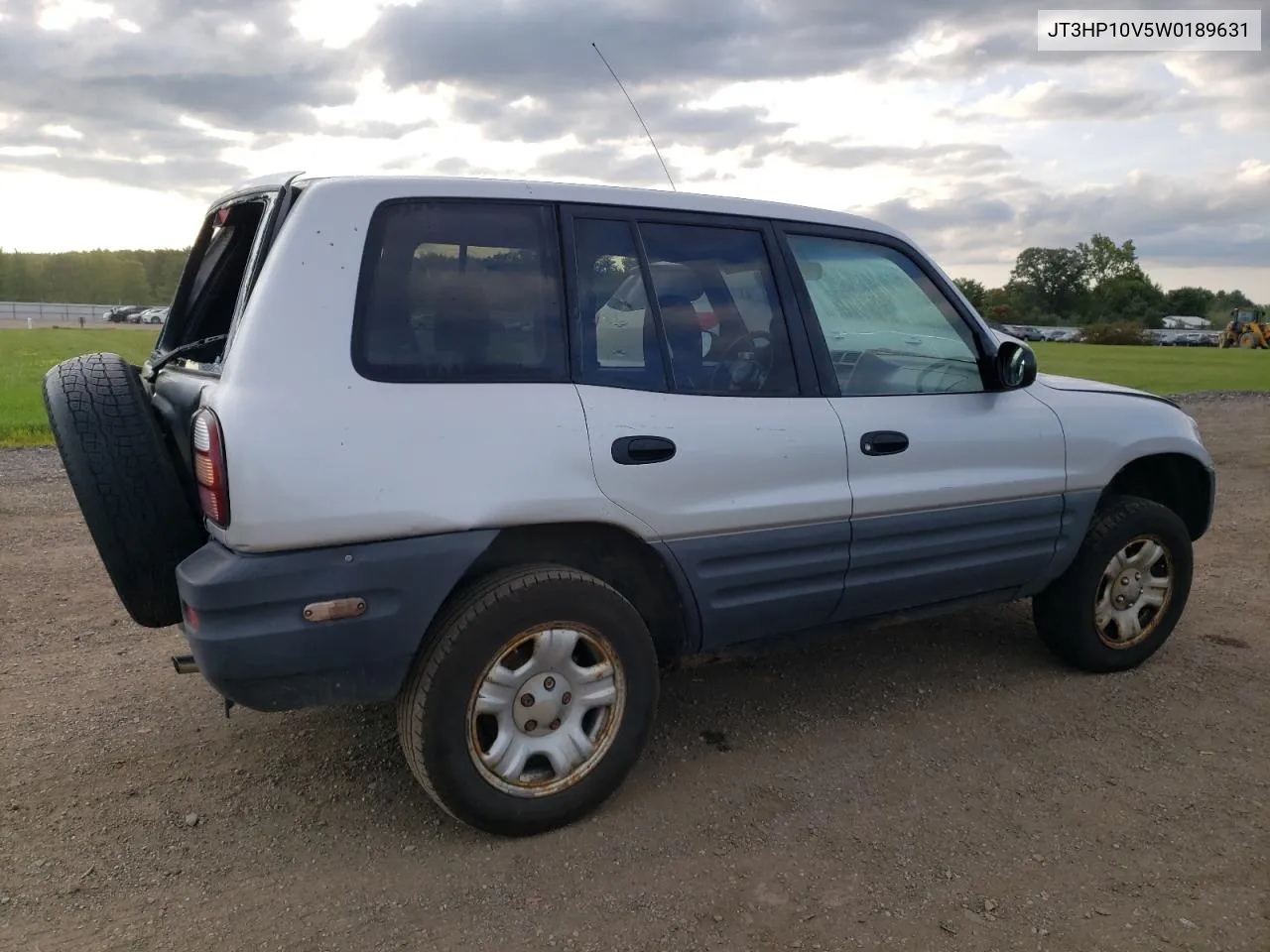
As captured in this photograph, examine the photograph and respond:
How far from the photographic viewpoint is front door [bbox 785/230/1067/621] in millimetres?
3590

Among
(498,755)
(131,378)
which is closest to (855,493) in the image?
(498,755)

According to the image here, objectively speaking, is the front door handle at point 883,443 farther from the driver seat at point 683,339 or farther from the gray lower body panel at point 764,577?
the driver seat at point 683,339

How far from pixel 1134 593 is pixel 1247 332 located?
180ft

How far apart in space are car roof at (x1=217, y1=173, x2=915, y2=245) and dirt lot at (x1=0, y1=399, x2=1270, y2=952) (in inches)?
76.5

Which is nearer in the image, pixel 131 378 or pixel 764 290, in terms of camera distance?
pixel 131 378

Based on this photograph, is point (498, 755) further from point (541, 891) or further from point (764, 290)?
point (764, 290)

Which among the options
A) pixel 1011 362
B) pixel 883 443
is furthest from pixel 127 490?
pixel 1011 362

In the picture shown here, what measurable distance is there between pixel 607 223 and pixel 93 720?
2.72 meters

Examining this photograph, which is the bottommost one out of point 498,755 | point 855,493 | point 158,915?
point 158,915

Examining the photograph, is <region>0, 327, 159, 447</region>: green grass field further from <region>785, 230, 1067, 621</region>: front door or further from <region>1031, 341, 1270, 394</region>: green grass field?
<region>1031, 341, 1270, 394</region>: green grass field

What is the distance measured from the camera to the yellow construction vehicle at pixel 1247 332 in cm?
4884

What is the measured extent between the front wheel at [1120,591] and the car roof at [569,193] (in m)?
1.59

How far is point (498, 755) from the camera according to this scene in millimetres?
2982

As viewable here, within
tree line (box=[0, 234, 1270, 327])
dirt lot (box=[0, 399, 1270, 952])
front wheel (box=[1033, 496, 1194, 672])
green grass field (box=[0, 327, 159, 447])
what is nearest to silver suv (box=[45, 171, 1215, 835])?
dirt lot (box=[0, 399, 1270, 952])
